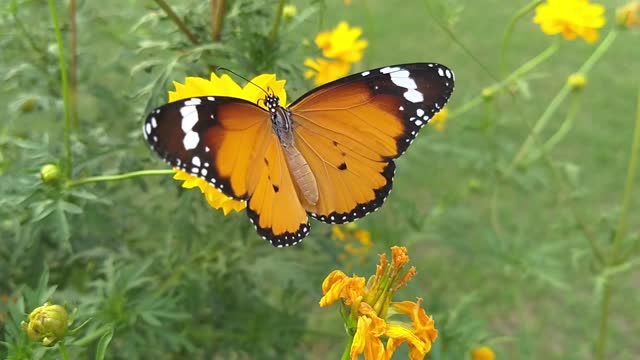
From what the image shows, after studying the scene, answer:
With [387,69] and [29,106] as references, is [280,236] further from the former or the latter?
[29,106]

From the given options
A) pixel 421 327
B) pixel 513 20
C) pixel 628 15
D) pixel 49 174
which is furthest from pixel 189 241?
pixel 628 15

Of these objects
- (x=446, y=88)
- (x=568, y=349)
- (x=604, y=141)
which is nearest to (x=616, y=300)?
(x=568, y=349)

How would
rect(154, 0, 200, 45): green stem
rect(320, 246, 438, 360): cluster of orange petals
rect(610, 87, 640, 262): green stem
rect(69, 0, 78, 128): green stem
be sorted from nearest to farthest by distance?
1. rect(320, 246, 438, 360): cluster of orange petals
2. rect(154, 0, 200, 45): green stem
3. rect(69, 0, 78, 128): green stem
4. rect(610, 87, 640, 262): green stem

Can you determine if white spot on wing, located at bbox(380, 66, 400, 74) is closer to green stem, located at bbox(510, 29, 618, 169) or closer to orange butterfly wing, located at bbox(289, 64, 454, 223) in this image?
orange butterfly wing, located at bbox(289, 64, 454, 223)

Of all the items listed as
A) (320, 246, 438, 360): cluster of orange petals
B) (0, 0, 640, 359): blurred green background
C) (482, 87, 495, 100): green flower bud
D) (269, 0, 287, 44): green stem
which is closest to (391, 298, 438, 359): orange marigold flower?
(320, 246, 438, 360): cluster of orange petals

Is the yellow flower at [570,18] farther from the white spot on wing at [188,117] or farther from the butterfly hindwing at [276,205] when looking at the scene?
the white spot on wing at [188,117]

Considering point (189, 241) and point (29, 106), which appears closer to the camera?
point (189, 241)

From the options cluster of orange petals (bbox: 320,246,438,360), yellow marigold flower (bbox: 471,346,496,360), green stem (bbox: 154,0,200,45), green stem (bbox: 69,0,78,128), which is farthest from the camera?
green stem (bbox: 69,0,78,128)

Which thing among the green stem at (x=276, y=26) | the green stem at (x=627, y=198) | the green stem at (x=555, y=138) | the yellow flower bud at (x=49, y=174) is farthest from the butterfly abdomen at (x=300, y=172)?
the green stem at (x=627, y=198)
